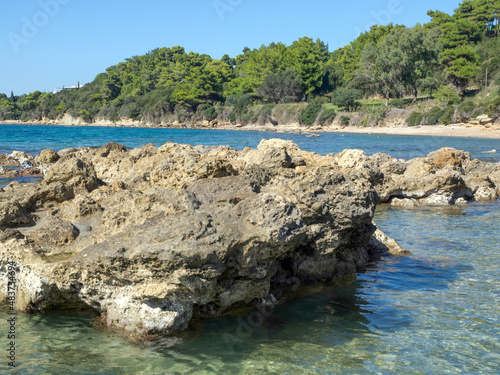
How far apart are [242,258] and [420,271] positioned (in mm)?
3716

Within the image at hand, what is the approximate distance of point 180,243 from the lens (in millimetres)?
4602

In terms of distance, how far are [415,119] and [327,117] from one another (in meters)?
18.5

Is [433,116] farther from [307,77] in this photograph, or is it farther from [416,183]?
[416,183]

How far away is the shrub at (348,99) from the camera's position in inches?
3521

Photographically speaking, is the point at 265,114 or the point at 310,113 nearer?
the point at 310,113

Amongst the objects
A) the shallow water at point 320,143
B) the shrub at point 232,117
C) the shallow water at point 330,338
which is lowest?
the shallow water at point 330,338

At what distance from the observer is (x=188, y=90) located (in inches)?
4830

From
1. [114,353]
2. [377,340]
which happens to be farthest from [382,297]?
[114,353]

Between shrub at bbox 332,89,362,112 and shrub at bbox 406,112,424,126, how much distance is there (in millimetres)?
15698

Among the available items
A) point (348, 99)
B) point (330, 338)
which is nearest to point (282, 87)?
point (348, 99)

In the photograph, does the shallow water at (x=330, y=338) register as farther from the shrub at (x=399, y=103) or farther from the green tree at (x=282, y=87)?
the green tree at (x=282, y=87)

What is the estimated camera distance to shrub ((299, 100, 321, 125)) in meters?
91.2

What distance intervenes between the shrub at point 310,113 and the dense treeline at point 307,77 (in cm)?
25

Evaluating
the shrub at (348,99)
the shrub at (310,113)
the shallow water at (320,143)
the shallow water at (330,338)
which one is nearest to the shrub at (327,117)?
the shrub at (310,113)
